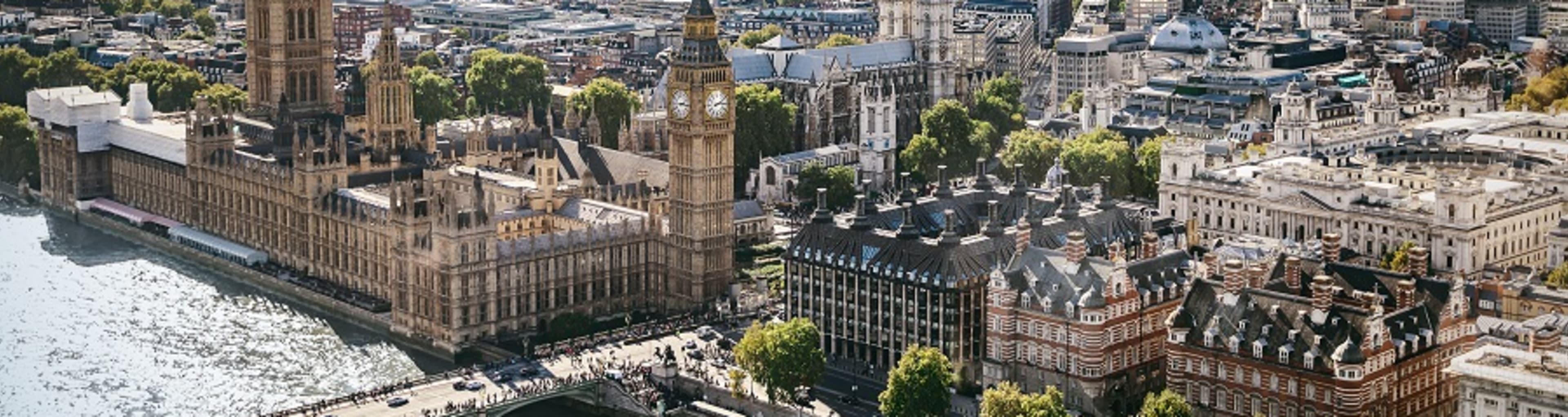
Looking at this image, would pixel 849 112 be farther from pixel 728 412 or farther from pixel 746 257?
pixel 728 412

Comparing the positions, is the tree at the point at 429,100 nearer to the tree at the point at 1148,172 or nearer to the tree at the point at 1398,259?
the tree at the point at 1148,172

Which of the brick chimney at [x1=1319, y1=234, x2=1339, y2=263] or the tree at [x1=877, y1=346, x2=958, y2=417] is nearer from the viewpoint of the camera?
the tree at [x1=877, y1=346, x2=958, y2=417]

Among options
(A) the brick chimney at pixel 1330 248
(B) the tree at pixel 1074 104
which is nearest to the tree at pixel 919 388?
(A) the brick chimney at pixel 1330 248

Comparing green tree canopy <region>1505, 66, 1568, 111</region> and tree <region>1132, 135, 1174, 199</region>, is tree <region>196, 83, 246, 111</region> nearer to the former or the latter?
tree <region>1132, 135, 1174, 199</region>

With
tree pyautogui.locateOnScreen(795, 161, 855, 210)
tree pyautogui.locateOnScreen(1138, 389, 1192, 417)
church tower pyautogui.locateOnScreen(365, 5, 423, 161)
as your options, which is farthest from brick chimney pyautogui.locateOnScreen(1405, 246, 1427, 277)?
church tower pyautogui.locateOnScreen(365, 5, 423, 161)

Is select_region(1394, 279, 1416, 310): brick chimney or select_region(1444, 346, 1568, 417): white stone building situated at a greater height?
select_region(1394, 279, 1416, 310): brick chimney

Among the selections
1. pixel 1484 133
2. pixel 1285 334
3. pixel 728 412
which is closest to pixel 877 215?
pixel 728 412
